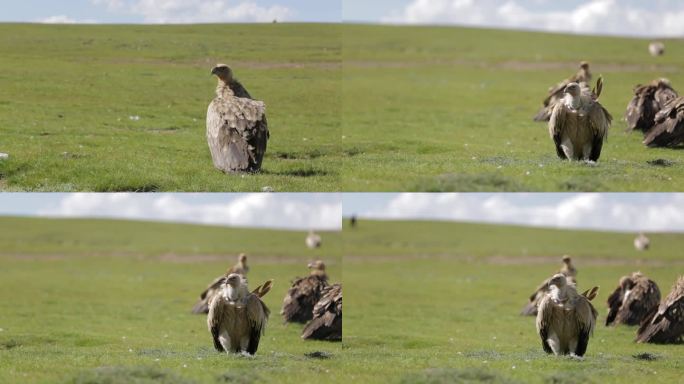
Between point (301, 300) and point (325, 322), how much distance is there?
2.99 feet

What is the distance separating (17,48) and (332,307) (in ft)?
52.8

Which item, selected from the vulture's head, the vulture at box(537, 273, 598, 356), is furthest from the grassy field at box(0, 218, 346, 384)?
the vulture's head

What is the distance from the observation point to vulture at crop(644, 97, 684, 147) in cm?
3000

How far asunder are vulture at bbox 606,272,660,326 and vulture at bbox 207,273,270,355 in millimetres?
9454

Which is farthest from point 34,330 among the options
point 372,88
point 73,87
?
point 372,88

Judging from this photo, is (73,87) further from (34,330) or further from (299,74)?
(34,330)

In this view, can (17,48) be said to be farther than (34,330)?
Yes

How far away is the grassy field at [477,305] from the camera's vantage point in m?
22.1

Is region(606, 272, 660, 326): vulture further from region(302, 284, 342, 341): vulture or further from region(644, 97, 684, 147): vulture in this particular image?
region(302, 284, 342, 341): vulture

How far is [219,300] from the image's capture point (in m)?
22.5

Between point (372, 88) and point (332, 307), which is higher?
point (372, 88)

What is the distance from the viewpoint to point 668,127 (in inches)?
1192

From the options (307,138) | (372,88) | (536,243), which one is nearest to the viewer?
(307,138)

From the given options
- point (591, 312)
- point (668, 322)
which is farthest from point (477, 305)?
point (591, 312)
